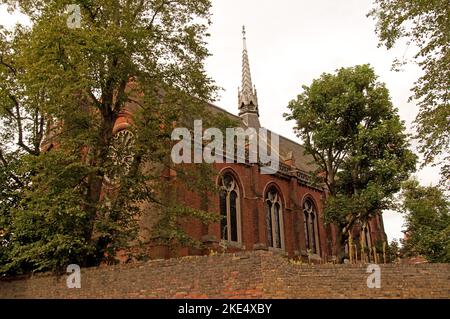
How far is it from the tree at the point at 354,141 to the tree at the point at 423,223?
1.72 m

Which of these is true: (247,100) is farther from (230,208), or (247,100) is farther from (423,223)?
(423,223)

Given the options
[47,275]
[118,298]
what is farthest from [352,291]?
[47,275]

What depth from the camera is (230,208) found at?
27.9m

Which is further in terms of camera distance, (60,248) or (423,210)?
(423,210)

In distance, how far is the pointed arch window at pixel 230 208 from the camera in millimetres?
27078

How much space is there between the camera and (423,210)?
28.4 metres

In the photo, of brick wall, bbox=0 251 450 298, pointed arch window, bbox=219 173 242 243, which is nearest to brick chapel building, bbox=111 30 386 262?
pointed arch window, bbox=219 173 242 243

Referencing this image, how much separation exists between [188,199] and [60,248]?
1031 centimetres

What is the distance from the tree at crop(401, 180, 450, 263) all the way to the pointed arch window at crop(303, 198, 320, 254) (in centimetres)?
662
